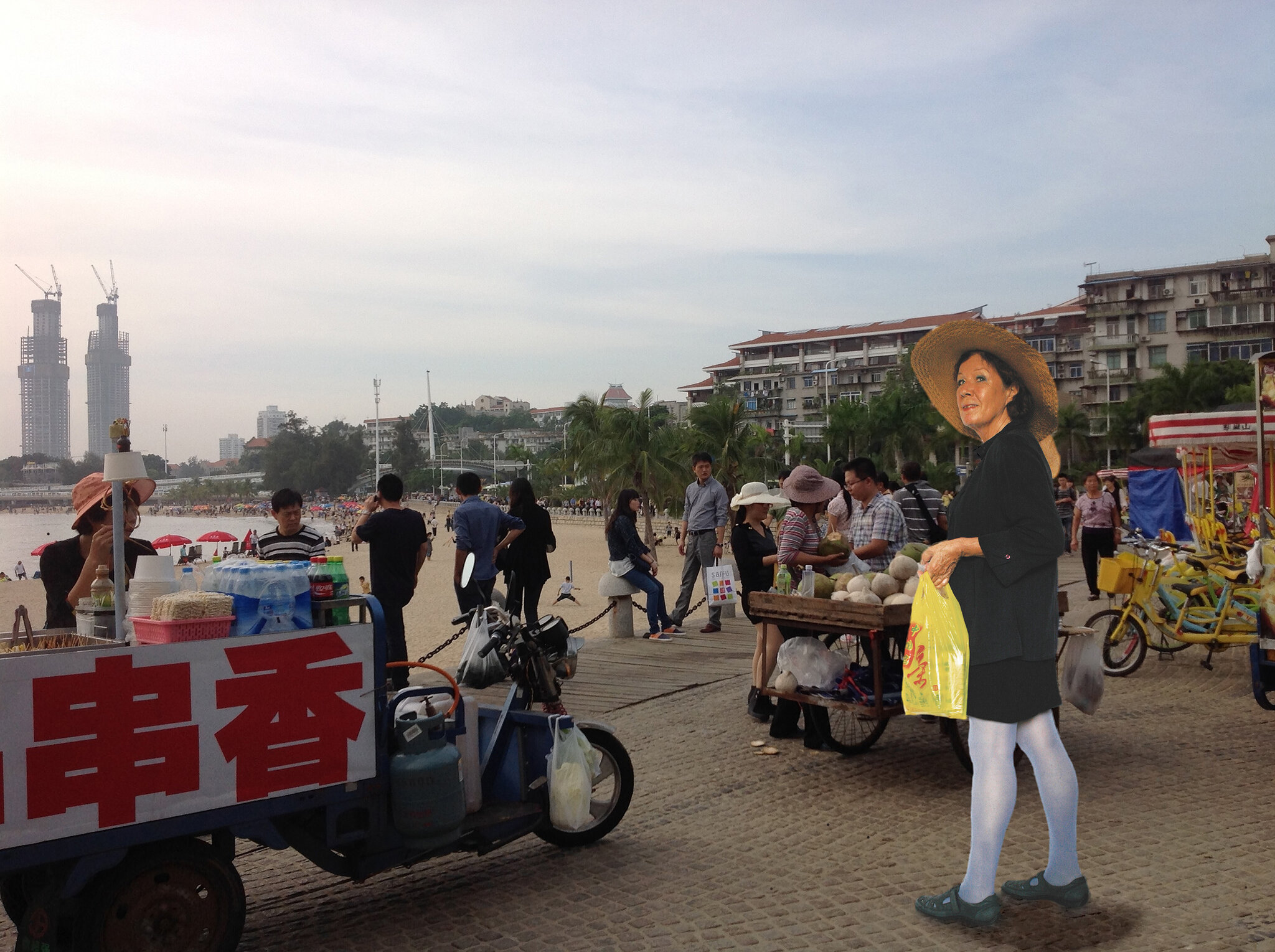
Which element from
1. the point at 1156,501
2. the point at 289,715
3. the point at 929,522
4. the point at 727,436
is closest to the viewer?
the point at 289,715

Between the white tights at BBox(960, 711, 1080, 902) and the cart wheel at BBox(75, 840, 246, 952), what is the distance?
2645 millimetres

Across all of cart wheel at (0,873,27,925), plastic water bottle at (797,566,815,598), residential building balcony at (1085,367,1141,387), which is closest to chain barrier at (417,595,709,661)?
plastic water bottle at (797,566,815,598)

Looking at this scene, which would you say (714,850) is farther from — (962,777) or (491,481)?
(491,481)

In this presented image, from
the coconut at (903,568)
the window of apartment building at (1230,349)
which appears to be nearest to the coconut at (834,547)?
the coconut at (903,568)

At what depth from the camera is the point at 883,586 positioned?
595 cm

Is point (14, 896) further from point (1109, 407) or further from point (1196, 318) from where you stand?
point (1196, 318)

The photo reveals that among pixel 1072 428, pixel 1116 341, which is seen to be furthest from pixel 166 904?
pixel 1116 341

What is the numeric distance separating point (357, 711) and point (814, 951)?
6.16 ft

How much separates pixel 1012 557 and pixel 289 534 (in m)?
5.37

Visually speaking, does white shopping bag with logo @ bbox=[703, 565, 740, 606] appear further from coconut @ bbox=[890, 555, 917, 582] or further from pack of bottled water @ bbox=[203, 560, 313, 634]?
pack of bottled water @ bbox=[203, 560, 313, 634]

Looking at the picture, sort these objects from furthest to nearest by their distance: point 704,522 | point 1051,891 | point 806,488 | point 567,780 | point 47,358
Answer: point 47,358 → point 704,522 → point 806,488 → point 567,780 → point 1051,891

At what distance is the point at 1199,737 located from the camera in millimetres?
6672

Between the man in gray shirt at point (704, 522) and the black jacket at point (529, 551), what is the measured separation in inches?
67.4

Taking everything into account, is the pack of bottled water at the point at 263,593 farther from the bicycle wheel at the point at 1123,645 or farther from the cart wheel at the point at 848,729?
the bicycle wheel at the point at 1123,645
